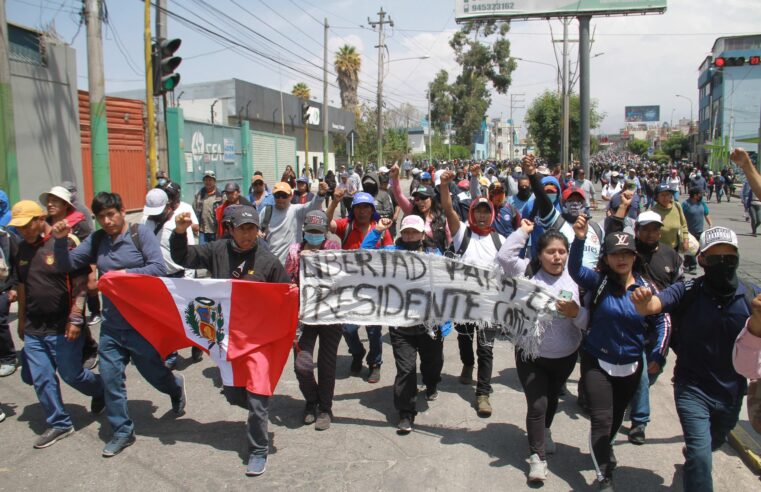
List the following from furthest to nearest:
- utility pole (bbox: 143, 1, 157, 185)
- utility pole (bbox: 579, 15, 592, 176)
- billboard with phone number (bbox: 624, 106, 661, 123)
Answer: billboard with phone number (bbox: 624, 106, 661, 123)
utility pole (bbox: 579, 15, 592, 176)
utility pole (bbox: 143, 1, 157, 185)

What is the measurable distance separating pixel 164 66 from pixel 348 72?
48282 millimetres

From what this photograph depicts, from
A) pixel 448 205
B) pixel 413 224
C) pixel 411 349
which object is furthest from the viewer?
pixel 448 205

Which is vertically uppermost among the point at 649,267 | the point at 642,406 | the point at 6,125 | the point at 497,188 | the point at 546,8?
the point at 546,8

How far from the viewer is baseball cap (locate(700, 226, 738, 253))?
3.42m

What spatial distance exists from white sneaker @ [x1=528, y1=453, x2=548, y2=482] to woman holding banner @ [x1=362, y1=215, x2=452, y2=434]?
3.50ft

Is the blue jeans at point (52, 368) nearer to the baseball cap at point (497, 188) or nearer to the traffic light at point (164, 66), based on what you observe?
the baseball cap at point (497, 188)

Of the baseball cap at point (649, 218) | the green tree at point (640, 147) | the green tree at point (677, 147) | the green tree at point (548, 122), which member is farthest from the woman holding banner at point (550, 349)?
the green tree at point (640, 147)

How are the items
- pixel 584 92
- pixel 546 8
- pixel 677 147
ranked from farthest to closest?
1. pixel 677 147
2. pixel 546 8
3. pixel 584 92

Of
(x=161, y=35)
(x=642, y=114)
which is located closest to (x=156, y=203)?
(x=161, y=35)

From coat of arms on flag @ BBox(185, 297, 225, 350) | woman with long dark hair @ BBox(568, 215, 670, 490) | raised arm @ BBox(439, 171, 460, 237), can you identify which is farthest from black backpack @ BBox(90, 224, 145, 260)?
woman with long dark hair @ BBox(568, 215, 670, 490)

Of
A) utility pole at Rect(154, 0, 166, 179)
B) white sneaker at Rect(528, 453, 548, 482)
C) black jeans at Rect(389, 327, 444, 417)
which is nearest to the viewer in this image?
white sneaker at Rect(528, 453, 548, 482)

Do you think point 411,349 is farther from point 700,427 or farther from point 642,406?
point 700,427

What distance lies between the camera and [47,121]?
48.7 ft

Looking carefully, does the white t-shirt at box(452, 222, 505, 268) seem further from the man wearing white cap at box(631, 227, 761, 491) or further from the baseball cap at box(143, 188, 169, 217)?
the baseball cap at box(143, 188, 169, 217)
